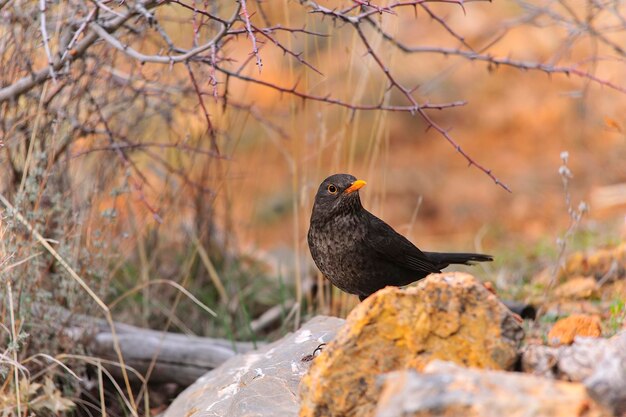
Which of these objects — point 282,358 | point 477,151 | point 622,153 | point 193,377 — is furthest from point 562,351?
→ point 477,151

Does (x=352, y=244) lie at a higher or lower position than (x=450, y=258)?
higher

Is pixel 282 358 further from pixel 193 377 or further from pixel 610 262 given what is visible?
pixel 610 262

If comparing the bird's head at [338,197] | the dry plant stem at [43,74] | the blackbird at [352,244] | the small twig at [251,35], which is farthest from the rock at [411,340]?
the dry plant stem at [43,74]

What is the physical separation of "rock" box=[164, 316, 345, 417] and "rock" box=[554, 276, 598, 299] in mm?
1990

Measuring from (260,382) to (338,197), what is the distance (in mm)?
1006

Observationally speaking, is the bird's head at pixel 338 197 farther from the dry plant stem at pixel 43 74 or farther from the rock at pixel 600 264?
the rock at pixel 600 264

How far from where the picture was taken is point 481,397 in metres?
2.07

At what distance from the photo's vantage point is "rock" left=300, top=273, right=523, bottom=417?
2.62 m

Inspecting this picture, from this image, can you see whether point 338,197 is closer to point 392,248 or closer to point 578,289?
point 392,248

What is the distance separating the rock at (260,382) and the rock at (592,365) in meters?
0.98

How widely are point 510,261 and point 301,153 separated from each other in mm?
1905

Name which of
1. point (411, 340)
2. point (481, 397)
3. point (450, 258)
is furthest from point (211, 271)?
point (481, 397)

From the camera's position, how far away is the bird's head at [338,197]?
4.00 metres

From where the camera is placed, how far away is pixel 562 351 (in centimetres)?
249
